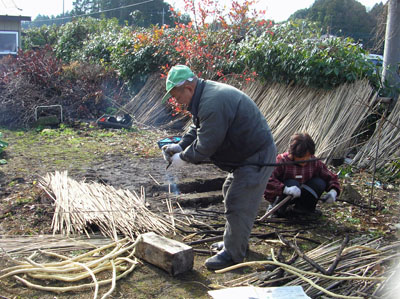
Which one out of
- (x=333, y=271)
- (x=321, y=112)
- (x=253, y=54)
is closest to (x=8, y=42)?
(x=253, y=54)

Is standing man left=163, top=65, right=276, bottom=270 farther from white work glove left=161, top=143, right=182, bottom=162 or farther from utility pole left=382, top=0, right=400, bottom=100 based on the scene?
utility pole left=382, top=0, right=400, bottom=100

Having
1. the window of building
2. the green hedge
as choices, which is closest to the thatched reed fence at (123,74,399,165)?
the green hedge

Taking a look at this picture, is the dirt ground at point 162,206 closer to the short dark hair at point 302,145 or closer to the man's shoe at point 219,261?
the man's shoe at point 219,261

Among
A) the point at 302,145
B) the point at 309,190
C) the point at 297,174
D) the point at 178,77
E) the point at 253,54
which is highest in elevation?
the point at 253,54

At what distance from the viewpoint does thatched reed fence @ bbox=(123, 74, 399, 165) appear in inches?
259

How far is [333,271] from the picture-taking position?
3129 mm

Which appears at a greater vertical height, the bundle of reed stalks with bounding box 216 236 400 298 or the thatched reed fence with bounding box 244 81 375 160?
the thatched reed fence with bounding box 244 81 375 160

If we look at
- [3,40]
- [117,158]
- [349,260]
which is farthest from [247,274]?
[3,40]

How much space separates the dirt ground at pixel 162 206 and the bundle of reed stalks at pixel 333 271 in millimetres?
303

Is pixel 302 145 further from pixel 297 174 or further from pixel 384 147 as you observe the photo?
pixel 384 147

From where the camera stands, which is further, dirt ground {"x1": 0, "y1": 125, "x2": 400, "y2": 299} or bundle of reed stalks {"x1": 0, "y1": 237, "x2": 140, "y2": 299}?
dirt ground {"x1": 0, "y1": 125, "x2": 400, "y2": 299}

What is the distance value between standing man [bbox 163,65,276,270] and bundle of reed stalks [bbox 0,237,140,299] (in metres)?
0.78

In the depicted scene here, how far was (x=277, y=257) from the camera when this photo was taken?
11.8 ft

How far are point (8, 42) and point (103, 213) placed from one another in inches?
576
